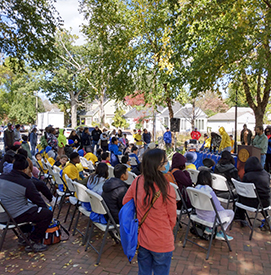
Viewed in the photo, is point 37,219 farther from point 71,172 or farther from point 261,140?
point 261,140

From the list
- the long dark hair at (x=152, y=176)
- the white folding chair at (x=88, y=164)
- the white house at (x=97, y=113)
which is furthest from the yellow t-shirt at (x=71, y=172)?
the white house at (x=97, y=113)

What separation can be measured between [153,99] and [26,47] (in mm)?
6005

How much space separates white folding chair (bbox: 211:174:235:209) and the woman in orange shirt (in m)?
3.19

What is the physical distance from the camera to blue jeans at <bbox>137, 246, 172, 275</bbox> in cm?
228

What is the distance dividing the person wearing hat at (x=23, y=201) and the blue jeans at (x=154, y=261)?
7.59 ft

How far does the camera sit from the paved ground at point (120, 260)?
3605 mm

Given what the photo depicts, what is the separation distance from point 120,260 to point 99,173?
1.43 m

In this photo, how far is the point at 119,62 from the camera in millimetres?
10930

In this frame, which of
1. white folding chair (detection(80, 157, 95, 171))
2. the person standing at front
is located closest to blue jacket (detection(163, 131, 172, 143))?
the person standing at front

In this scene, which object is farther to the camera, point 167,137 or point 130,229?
point 167,137

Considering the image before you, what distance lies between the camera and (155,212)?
229cm

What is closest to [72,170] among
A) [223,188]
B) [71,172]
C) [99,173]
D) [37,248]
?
[71,172]

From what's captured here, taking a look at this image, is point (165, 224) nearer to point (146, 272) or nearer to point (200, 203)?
A: point (146, 272)

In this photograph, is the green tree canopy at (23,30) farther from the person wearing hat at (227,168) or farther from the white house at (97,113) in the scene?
the white house at (97,113)
